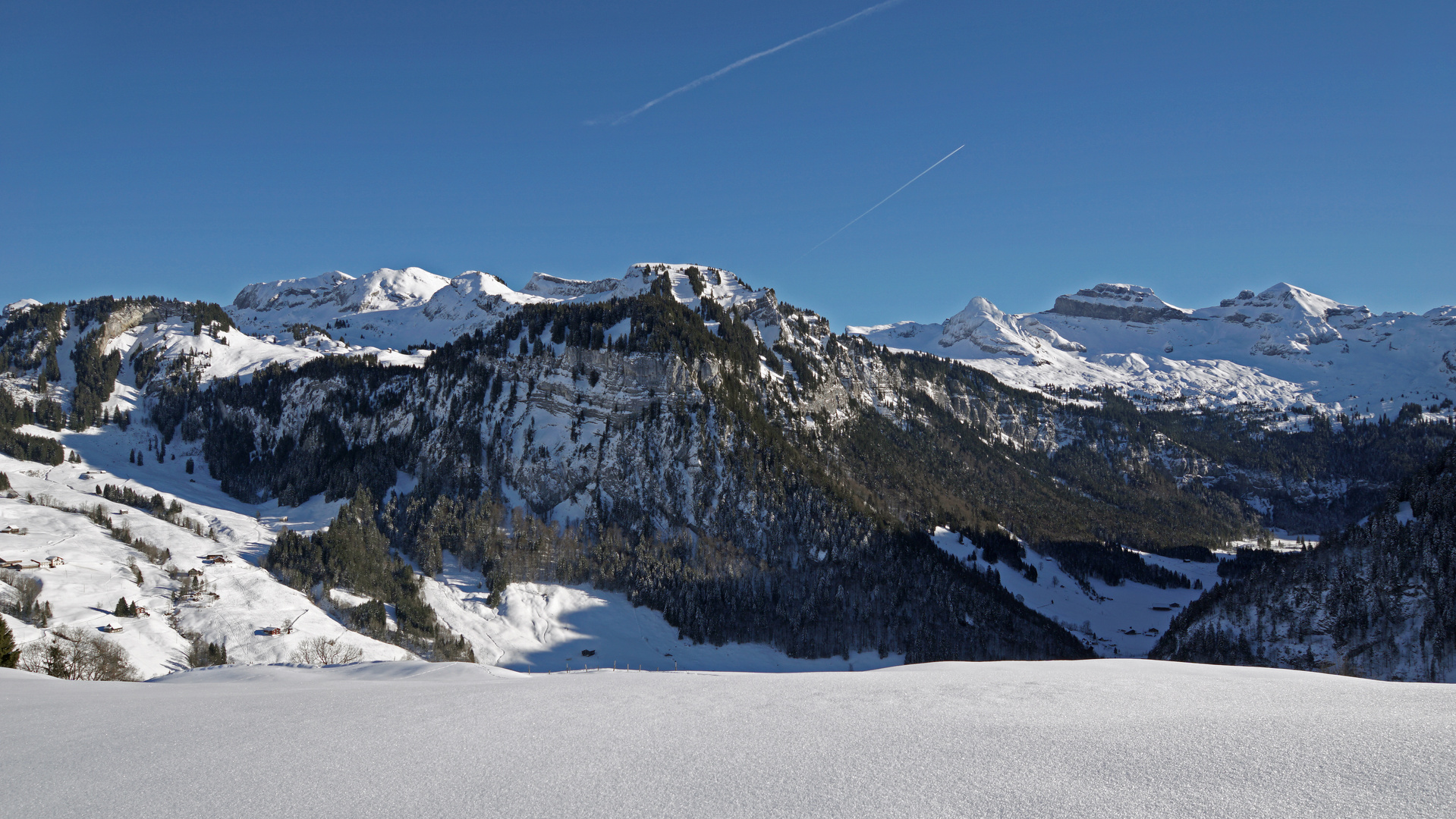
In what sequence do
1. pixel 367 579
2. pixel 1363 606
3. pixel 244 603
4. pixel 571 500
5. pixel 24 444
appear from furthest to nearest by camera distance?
pixel 24 444, pixel 571 500, pixel 367 579, pixel 244 603, pixel 1363 606

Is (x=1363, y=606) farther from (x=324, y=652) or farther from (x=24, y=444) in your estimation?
(x=24, y=444)

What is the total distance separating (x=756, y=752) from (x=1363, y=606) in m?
105

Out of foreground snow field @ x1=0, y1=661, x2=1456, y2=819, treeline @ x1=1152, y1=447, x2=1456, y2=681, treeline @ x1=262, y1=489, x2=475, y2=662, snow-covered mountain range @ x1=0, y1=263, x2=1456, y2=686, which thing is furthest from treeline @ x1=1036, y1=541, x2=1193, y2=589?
foreground snow field @ x1=0, y1=661, x2=1456, y2=819

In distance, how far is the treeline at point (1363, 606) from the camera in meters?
76.1

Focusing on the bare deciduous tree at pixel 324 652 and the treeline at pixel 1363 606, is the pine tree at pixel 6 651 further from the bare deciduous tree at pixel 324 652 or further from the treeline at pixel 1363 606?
the treeline at pixel 1363 606

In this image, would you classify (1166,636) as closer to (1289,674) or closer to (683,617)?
(683,617)

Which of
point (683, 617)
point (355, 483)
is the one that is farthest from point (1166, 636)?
point (355, 483)

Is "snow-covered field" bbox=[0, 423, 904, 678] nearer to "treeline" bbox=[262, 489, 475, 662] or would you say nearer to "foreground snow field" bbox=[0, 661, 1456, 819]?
"treeline" bbox=[262, 489, 475, 662]

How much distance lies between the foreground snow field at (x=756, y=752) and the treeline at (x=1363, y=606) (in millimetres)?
84772

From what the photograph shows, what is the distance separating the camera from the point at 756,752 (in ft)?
34.9

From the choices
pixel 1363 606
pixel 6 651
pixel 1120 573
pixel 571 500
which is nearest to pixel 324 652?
pixel 6 651

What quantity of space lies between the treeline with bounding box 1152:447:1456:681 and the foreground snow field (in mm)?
84772

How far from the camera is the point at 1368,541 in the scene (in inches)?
3526

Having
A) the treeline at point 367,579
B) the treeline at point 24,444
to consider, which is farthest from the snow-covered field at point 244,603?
the treeline at point 367,579
